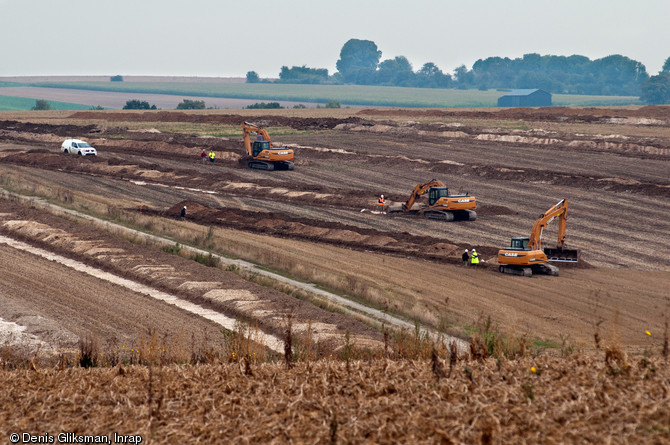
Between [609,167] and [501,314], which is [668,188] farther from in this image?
[501,314]

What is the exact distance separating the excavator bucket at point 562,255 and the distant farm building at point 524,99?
6381 inches

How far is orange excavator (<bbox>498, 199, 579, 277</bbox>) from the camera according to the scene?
33094 millimetres

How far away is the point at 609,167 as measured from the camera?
6494 cm

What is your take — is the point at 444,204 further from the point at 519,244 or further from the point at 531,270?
the point at 531,270

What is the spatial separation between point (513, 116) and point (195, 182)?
218ft

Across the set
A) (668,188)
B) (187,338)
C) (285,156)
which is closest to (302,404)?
(187,338)

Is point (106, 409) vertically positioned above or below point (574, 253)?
above

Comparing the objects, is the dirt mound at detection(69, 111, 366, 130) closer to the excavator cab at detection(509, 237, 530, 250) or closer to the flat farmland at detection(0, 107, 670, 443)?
the flat farmland at detection(0, 107, 670, 443)

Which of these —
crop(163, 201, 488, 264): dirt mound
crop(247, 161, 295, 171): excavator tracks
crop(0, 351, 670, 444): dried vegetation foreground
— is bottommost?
crop(163, 201, 488, 264): dirt mound

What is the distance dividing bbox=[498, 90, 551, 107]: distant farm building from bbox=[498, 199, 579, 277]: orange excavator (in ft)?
532

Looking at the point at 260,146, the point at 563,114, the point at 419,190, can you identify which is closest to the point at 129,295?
the point at 419,190

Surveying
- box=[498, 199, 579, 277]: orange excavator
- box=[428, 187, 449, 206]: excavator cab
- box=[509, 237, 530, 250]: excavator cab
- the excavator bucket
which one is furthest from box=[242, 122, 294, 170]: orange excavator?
box=[509, 237, 530, 250]: excavator cab

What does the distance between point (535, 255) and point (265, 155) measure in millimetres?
33844

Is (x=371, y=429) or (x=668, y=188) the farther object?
(x=668, y=188)
